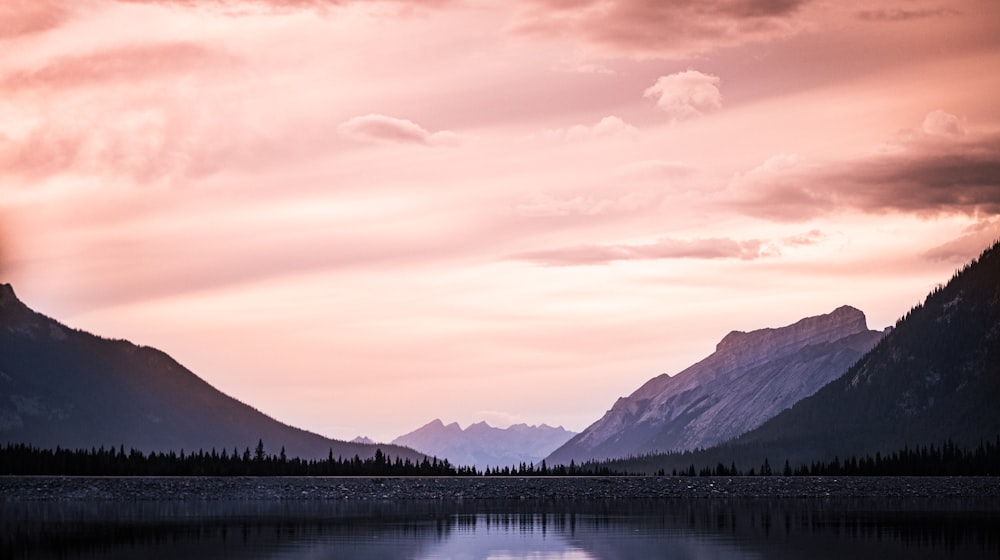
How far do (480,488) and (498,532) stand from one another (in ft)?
234

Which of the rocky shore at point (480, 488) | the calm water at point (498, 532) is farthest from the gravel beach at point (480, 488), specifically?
the calm water at point (498, 532)

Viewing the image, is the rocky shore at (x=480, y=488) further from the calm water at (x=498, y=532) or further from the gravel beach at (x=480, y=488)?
the calm water at (x=498, y=532)

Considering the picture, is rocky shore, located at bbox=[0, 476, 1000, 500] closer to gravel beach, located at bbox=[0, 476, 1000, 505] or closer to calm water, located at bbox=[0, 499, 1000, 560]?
gravel beach, located at bbox=[0, 476, 1000, 505]

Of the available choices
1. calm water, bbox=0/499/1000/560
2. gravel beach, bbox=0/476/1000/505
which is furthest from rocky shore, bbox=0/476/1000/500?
calm water, bbox=0/499/1000/560

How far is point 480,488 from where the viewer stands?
548 ft

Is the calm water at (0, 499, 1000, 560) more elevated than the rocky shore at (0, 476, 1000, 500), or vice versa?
the rocky shore at (0, 476, 1000, 500)

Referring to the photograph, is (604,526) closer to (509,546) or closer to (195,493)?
(509,546)

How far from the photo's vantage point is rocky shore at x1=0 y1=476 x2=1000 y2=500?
153 metres

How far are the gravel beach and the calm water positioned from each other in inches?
455

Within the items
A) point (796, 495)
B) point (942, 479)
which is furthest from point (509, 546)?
point (942, 479)

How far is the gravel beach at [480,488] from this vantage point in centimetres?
15262

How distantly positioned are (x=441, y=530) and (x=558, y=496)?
6737 cm

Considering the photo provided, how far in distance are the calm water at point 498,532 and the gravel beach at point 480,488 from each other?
11.6 meters

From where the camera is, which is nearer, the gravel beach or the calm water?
the calm water
